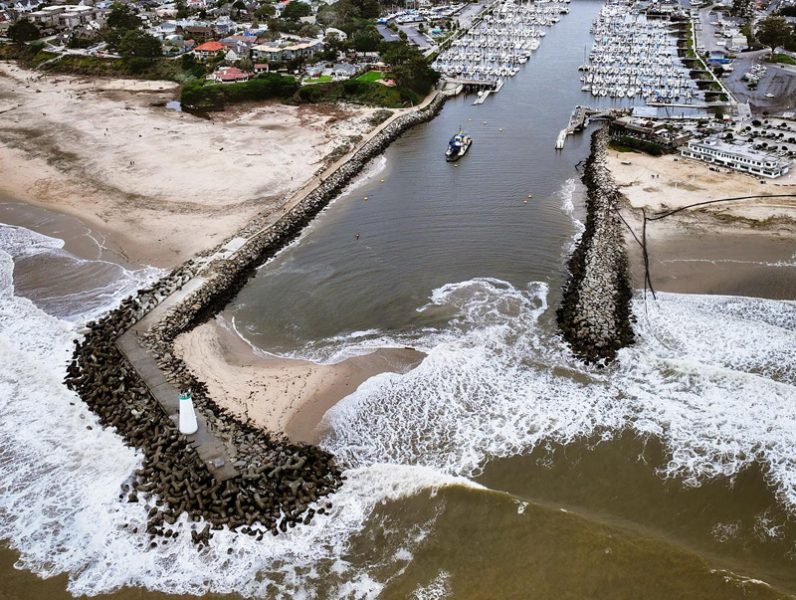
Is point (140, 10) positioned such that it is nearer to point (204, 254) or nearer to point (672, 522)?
point (204, 254)

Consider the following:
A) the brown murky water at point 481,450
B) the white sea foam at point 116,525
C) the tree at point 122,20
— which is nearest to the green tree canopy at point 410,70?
the brown murky water at point 481,450

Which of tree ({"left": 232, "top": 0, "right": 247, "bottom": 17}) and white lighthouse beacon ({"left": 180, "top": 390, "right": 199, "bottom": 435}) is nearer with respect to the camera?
white lighthouse beacon ({"left": 180, "top": 390, "right": 199, "bottom": 435})

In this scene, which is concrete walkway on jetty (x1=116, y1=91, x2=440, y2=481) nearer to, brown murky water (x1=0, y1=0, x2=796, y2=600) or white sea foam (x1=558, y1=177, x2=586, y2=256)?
brown murky water (x1=0, y1=0, x2=796, y2=600)

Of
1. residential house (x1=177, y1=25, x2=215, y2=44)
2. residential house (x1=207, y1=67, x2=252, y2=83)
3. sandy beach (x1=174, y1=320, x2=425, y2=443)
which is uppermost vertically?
residential house (x1=177, y1=25, x2=215, y2=44)

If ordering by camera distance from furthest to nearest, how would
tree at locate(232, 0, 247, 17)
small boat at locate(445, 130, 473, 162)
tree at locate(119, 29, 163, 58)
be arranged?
tree at locate(232, 0, 247, 17), tree at locate(119, 29, 163, 58), small boat at locate(445, 130, 473, 162)

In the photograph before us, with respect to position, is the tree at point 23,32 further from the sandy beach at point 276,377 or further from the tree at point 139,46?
the sandy beach at point 276,377

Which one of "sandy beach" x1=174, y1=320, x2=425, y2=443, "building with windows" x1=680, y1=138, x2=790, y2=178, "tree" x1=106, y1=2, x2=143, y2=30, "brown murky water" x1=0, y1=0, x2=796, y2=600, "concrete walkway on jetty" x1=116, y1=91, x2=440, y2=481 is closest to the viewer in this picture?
"brown murky water" x1=0, y1=0, x2=796, y2=600

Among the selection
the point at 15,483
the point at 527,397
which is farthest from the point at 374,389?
the point at 15,483

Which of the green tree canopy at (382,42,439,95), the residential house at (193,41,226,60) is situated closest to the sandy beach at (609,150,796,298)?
the green tree canopy at (382,42,439,95)

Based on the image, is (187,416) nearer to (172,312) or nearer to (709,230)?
(172,312)
